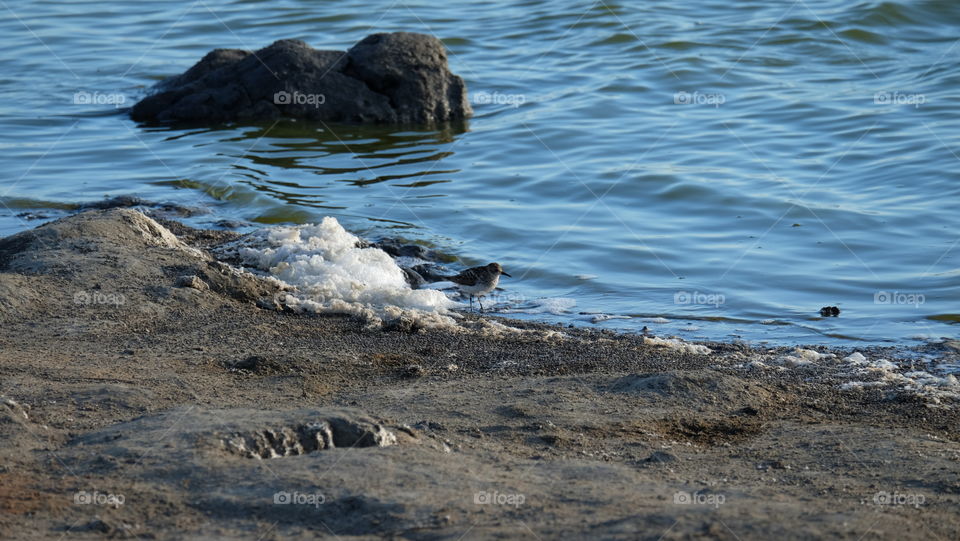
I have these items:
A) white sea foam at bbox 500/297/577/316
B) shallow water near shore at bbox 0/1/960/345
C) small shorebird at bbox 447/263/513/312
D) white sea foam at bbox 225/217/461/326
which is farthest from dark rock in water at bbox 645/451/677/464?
white sea foam at bbox 500/297/577/316

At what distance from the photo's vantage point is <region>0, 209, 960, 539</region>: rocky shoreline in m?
3.58

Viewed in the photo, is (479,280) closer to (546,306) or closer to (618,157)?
(546,306)

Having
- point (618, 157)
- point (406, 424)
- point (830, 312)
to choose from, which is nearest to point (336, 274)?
point (406, 424)

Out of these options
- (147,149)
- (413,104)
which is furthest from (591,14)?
(147,149)

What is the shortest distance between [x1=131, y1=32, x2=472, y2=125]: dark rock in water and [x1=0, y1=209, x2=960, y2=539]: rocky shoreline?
21.7 feet

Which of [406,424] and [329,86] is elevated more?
[329,86]

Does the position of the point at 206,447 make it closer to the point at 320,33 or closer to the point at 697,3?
the point at 320,33

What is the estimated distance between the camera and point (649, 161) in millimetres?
12195

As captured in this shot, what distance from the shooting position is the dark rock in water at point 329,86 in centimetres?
1373

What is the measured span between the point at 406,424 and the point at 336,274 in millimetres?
3083

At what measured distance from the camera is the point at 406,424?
4594mm

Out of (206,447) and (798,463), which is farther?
(798,463)

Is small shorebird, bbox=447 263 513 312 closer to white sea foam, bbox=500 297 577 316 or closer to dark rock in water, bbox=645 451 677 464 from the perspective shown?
white sea foam, bbox=500 297 577 316

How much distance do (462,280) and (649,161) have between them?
16.8 feet
